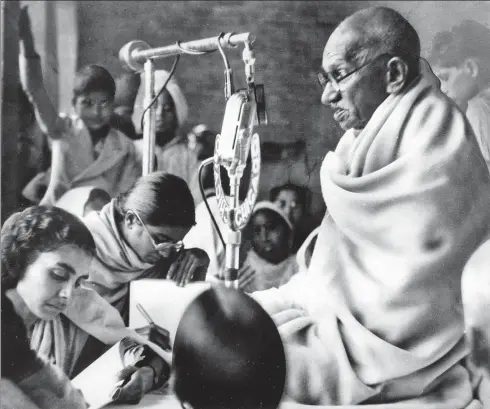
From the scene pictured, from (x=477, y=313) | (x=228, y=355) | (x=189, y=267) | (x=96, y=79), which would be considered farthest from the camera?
(x=96, y=79)

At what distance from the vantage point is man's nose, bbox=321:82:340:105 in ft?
7.60

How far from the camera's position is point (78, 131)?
249 centimetres

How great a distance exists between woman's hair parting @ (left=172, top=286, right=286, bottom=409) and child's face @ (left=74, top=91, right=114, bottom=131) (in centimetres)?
79

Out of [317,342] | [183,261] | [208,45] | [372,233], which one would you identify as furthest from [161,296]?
[208,45]

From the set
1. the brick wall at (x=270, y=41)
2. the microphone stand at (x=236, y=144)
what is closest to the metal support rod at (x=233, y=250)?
the microphone stand at (x=236, y=144)

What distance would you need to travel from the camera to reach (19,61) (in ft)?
8.15

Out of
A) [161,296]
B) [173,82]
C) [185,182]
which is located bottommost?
[161,296]

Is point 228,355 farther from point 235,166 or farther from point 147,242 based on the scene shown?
point 235,166

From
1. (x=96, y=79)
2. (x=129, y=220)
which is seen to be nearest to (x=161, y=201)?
(x=129, y=220)

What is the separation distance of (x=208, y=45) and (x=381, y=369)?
4.32 ft

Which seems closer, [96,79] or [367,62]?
[367,62]

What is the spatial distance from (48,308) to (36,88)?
84 cm

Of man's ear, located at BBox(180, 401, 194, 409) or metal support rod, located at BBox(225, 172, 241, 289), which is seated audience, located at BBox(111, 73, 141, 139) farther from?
man's ear, located at BBox(180, 401, 194, 409)

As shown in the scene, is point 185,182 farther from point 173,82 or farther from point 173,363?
point 173,363
